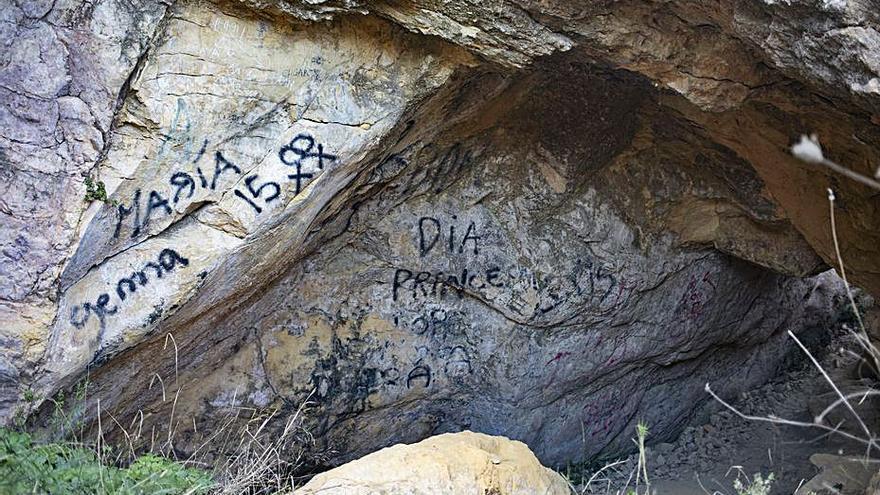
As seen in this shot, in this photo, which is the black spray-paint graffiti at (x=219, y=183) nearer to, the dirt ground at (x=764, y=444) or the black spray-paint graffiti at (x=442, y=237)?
the black spray-paint graffiti at (x=442, y=237)

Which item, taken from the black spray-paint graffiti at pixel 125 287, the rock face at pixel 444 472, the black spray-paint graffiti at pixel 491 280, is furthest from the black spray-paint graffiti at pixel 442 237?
the black spray-paint graffiti at pixel 125 287

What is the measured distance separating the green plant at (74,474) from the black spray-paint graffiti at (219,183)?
0.83 m

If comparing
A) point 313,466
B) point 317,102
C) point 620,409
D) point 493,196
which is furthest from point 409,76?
point 620,409

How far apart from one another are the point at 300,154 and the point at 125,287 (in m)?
0.87

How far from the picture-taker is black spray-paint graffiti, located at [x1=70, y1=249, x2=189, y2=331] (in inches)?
125

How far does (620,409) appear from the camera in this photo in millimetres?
5605

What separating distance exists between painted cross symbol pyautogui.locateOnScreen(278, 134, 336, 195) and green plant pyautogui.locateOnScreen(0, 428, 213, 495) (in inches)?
47.9

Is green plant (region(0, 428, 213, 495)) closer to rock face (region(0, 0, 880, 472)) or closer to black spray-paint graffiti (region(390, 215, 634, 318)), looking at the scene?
rock face (region(0, 0, 880, 472))

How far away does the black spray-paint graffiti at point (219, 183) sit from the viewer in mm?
3236

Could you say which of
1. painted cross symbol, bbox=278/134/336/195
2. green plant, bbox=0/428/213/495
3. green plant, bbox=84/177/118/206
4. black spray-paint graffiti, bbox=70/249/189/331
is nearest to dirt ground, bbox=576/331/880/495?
painted cross symbol, bbox=278/134/336/195

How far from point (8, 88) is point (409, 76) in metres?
1.53

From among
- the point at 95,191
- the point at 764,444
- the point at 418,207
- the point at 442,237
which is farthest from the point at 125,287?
the point at 764,444

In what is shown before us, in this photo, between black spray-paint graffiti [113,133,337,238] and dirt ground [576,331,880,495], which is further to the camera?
dirt ground [576,331,880,495]

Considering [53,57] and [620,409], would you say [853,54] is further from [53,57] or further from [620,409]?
[620,409]
